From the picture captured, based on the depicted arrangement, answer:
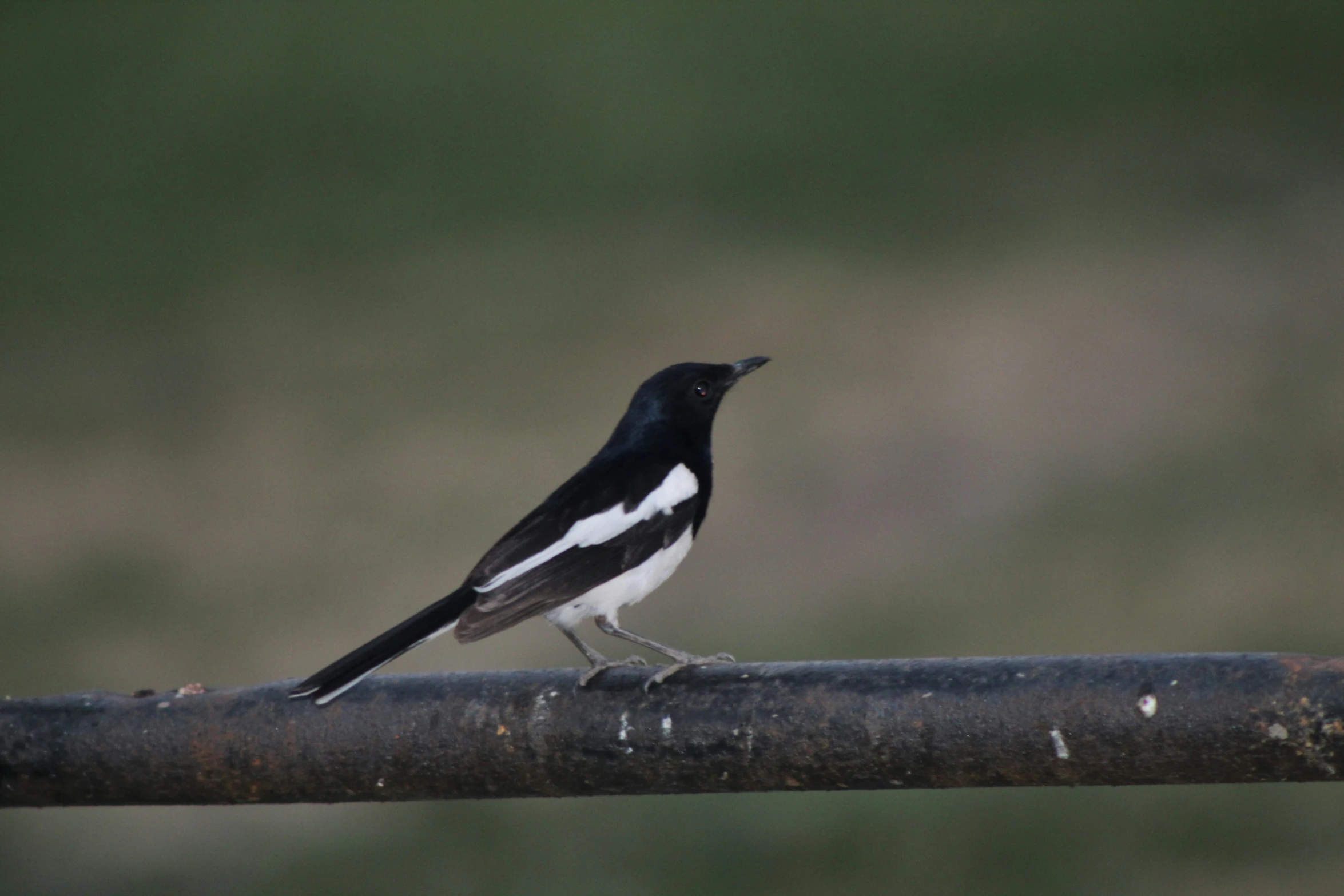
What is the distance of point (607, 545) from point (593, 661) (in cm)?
15

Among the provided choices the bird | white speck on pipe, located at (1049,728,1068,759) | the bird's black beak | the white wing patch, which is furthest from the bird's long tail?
the bird's black beak

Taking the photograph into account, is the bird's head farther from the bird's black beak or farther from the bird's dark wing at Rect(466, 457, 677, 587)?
the bird's dark wing at Rect(466, 457, 677, 587)

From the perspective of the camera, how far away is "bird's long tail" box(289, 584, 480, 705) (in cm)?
139

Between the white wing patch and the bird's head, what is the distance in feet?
0.47

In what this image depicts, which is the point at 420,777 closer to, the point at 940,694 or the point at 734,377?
the point at 940,694

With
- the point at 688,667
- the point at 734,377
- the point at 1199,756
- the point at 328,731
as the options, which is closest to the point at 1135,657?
the point at 1199,756

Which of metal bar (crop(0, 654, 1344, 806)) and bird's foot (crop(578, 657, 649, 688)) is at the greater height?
bird's foot (crop(578, 657, 649, 688))

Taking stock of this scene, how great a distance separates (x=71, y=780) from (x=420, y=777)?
396 mm

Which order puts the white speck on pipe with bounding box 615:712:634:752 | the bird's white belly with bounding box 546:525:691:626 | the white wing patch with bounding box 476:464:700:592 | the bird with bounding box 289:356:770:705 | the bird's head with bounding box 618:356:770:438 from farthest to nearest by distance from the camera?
the bird's head with bounding box 618:356:770:438 → the bird's white belly with bounding box 546:525:691:626 → the white wing patch with bounding box 476:464:700:592 → the bird with bounding box 289:356:770:705 → the white speck on pipe with bounding box 615:712:634:752

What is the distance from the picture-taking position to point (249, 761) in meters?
1.39

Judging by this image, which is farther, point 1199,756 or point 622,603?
point 622,603

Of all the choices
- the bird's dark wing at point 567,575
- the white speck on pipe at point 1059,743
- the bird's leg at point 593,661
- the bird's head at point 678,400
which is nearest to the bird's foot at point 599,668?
the bird's leg at point 593,661

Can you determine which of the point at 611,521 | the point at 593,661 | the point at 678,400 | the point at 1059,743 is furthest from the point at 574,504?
the point at 1059,743

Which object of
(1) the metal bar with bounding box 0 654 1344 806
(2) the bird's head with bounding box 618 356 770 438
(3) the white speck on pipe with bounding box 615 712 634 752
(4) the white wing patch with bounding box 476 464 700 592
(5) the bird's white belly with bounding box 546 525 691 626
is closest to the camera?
(1) the metal bar with bounding box 0 654 1344 806
